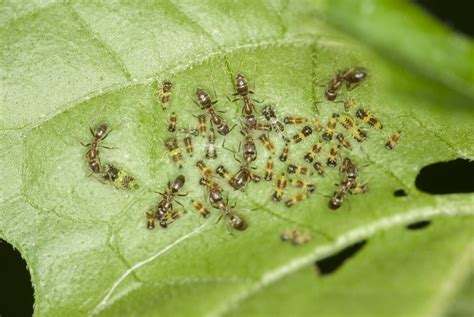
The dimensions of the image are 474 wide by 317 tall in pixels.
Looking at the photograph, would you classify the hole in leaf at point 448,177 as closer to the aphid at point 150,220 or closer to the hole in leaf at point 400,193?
the hole in leaf at point 400,193

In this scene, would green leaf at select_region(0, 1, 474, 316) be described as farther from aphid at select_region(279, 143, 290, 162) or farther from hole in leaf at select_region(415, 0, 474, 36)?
hole in leaf at select_region(415, 0, 474, 36)

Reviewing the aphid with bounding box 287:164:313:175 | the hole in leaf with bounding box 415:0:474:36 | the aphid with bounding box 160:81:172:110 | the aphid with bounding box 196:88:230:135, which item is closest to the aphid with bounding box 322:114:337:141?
the aphid with bounding box 287:164:313:175

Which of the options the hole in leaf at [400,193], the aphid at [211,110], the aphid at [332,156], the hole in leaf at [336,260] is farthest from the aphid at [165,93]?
the hole in leaf at [400,193]

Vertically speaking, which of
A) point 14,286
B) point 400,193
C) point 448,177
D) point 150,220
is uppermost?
point 400,193

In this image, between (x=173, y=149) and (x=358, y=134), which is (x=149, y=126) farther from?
(x=358, y=134)

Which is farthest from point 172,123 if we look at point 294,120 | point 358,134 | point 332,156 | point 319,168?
point 358,134

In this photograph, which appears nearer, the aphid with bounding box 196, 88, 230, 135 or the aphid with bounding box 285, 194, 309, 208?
the aphid with bounding box 285, 194, 309, 208

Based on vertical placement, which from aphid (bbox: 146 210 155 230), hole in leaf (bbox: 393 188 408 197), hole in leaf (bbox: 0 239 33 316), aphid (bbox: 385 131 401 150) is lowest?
hole in leaf (bbox: 0 239 33 316)
